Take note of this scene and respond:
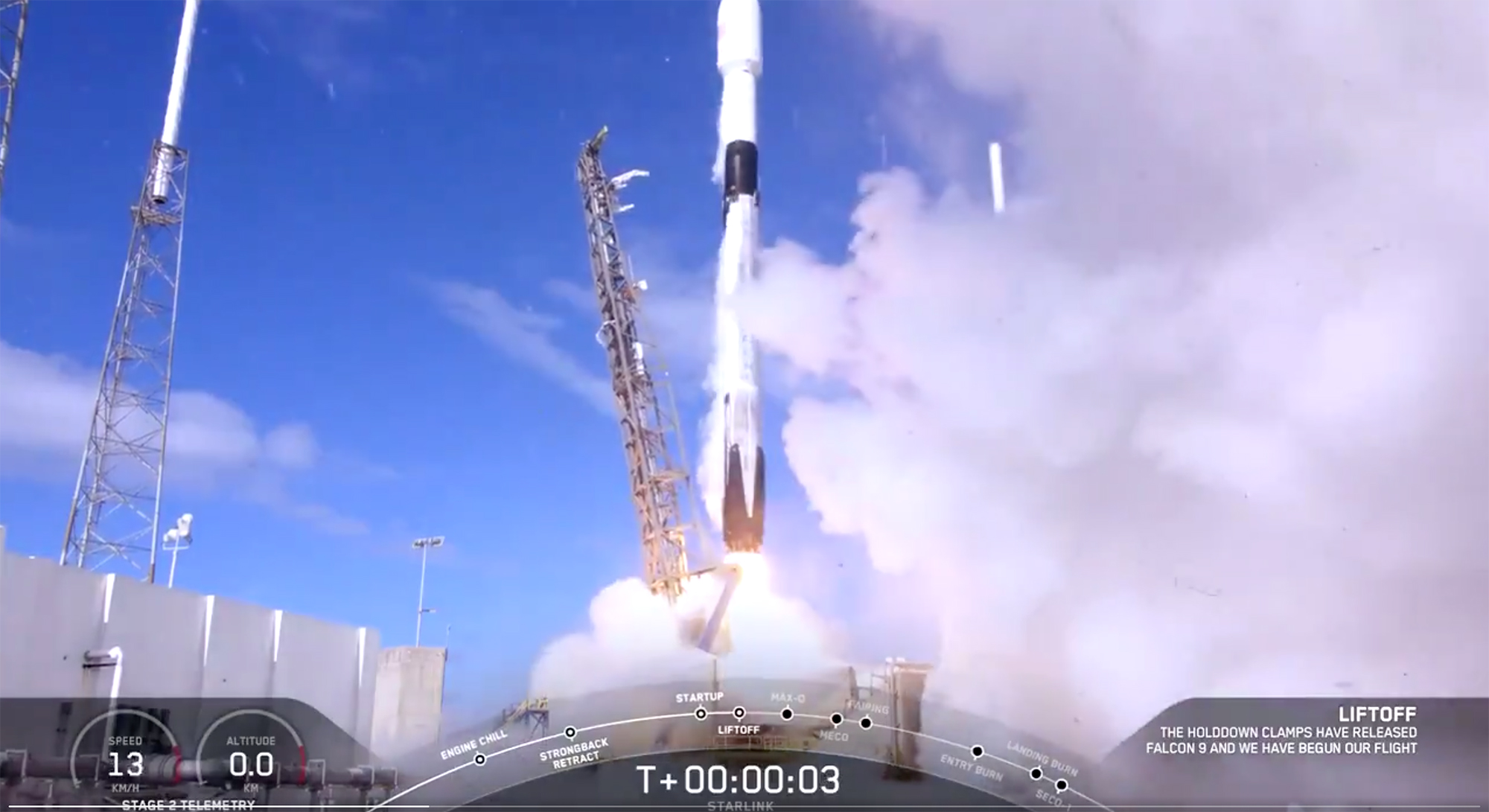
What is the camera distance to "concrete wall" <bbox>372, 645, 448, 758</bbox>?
11.3 m

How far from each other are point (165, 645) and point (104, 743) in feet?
3.37

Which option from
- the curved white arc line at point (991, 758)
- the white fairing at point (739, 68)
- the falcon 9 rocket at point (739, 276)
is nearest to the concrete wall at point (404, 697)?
the falcon 9 rocket at point (739, 276)

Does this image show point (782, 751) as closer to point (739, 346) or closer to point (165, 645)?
point (165, 645)

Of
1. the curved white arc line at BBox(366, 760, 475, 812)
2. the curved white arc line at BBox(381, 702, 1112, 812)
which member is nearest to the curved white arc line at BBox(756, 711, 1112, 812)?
the curved white arc line at BBox(381, 702, 1112, 812)

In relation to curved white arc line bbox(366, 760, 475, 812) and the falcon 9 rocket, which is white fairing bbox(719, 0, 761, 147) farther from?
curved white arc line bbox(366, 760, 475, 812)

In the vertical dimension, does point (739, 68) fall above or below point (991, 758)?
above

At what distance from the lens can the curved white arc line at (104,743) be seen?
8016 millimetres

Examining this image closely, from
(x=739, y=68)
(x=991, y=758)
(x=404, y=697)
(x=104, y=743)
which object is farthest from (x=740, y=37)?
(x=104, y=743)

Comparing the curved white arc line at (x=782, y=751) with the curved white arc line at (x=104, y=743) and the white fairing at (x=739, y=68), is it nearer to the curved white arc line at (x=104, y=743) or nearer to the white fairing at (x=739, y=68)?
the curved white arc line at (x=104, y=743)

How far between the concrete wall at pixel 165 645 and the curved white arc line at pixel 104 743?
210 millimetres

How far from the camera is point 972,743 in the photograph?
8.66m

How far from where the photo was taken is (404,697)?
37.3 ft

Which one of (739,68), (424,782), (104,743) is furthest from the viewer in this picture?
(739,68)

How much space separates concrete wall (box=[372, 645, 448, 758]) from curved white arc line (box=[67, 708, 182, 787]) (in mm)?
2770
